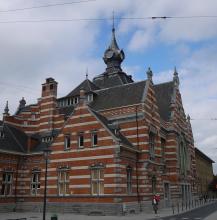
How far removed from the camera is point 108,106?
129 ft

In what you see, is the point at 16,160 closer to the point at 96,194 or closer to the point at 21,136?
the point at 21,136

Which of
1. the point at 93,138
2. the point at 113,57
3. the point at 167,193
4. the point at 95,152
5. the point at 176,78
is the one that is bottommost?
the point at 167,193

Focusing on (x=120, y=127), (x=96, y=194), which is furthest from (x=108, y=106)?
(x=96, y=194)

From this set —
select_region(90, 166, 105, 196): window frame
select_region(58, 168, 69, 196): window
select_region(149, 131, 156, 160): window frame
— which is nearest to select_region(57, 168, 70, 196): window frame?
select_region(58, 168, 69, 196): window

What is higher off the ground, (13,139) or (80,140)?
(13,139)

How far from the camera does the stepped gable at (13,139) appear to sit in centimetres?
3578

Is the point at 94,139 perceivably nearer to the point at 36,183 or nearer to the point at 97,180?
the point at 97,180

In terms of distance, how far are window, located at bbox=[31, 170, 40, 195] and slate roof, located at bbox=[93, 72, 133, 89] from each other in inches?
826

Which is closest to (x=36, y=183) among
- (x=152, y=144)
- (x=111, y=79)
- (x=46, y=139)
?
(x=46, y=139)

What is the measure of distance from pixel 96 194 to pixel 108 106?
11.6 meters

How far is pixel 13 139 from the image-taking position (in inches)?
1500

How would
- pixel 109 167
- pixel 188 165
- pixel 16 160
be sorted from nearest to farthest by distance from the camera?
pixel 109 167
pixel 16 160
pixel 188 165

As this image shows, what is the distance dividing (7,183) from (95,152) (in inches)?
412

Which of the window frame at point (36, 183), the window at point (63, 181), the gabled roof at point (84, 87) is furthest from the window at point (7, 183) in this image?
the gabled roof at point (84, 87)
